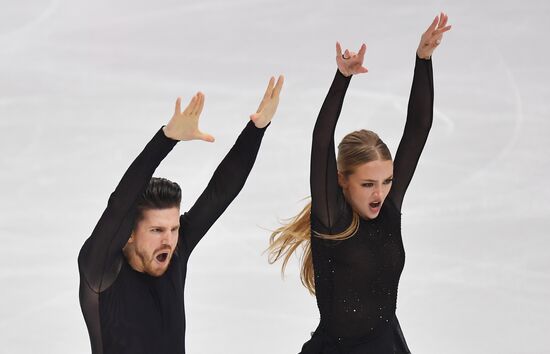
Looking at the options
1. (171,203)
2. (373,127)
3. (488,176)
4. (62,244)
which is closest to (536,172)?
(488,176)

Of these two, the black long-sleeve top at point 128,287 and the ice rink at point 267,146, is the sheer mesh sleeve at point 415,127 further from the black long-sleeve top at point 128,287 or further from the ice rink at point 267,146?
the ice rink at point 267,146

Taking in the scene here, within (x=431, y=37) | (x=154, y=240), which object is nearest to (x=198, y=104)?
(x=154, y=240)

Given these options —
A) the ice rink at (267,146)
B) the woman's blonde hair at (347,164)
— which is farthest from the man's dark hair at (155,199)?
the ice rink at (267,146)

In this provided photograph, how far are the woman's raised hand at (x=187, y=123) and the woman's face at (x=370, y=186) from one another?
0.68 m

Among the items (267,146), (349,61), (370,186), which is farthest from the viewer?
(267,146)

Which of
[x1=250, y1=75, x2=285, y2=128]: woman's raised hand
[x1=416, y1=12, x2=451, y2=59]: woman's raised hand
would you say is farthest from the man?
[x1=416, y1=12, x2=451, y2=59]: woman's raised hand

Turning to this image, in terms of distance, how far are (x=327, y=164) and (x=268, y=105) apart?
1.04ft

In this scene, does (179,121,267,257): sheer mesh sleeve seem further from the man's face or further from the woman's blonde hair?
the woman's blonde hair

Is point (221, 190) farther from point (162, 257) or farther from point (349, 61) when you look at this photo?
point (349, 61)

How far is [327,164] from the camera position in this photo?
4.23 meters

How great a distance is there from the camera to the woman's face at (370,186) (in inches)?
170

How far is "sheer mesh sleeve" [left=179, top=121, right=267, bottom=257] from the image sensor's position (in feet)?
14.3

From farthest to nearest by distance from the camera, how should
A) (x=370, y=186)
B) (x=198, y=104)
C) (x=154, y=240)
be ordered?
(x=370, y=186), (x=154, y=240), (x=198, y=104)

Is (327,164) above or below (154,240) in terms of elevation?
above
